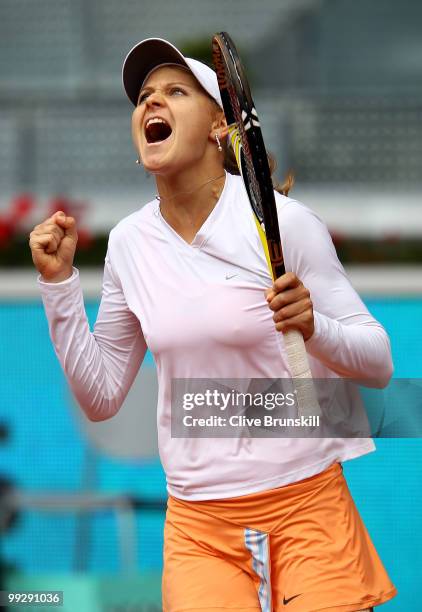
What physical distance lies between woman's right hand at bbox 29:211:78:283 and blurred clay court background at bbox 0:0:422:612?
1.47 metres

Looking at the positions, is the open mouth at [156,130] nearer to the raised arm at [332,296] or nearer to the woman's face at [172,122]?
the woman's face at [172,122]

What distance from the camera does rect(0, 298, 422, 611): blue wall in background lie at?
4.02m

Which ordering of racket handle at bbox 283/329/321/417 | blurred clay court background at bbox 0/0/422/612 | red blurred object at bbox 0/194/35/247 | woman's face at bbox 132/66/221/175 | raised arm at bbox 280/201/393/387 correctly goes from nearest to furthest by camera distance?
racket handle at bbox 283/329/321/417, raised arm at bbox 280/201/393/387, woman's face at bbox 132/66/221/175, blurred clay court background at bbox 0/0/422/612, red blurred object at bbox 0/194/35/247

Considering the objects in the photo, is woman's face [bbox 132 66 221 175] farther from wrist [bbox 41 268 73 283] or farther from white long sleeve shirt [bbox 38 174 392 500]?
wrist [bbox 41 268 73 283]

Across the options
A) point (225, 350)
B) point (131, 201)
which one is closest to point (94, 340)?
point (225, 350)

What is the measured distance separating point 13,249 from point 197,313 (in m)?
4.86

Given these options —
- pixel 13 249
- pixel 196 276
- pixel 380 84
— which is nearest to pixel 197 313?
pixel 196 276

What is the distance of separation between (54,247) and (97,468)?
7.58ft

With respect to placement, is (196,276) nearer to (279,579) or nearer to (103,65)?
(279,579)

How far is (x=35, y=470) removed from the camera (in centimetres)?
462

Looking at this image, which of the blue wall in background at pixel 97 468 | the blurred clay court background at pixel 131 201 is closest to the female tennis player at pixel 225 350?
the blurred clay court background at pixel 131 201

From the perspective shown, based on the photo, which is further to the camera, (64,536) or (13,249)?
(13,249)

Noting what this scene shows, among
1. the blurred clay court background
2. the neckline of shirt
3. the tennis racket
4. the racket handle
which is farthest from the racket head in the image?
the blurred clay court background

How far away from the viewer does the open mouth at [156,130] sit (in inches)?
95.1
